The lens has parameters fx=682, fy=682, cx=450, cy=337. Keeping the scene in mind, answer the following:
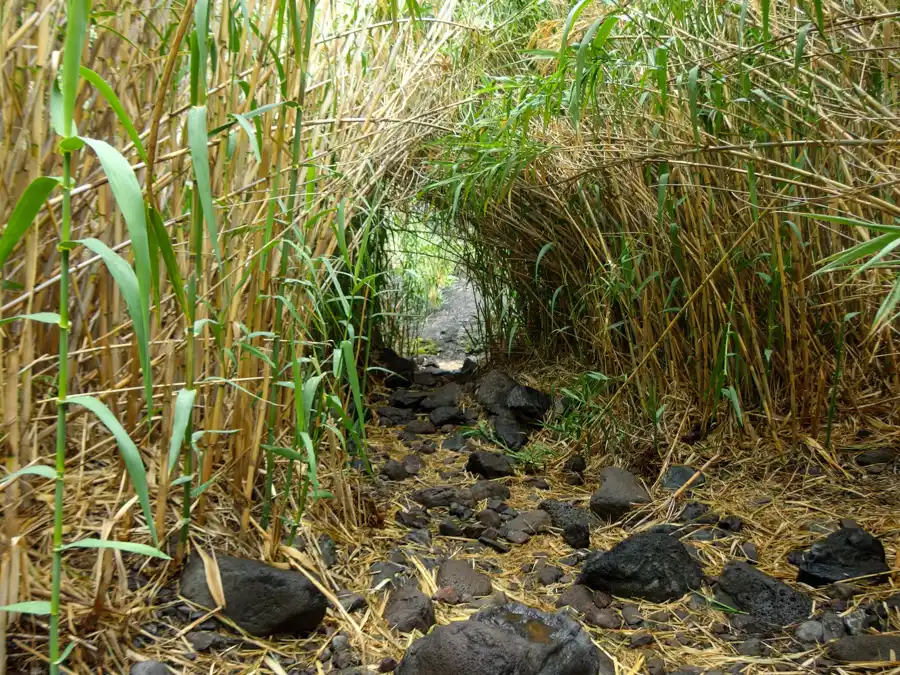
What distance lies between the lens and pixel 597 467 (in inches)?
85.7

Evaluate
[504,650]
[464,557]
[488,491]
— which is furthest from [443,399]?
[504,650]

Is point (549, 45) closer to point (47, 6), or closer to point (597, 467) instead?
point (597, 467)

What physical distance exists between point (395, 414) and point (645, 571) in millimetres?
1508

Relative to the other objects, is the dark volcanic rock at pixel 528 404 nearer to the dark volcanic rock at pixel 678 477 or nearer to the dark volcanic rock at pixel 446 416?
the dark volcanic rock at pixel 446 416

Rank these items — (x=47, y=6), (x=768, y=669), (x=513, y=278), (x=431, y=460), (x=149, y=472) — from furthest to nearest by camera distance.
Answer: (x=513, y=278) → (x=431, y=460) → (x=149, y=472) → (x=768, y=669) → (x=47, y=6)

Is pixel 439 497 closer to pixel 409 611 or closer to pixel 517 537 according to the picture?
pixel 517 537

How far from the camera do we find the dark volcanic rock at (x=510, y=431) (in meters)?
2.46

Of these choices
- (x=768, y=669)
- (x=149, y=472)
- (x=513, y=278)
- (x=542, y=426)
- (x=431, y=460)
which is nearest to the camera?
(x=768, y=669)

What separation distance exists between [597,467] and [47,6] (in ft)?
5.97

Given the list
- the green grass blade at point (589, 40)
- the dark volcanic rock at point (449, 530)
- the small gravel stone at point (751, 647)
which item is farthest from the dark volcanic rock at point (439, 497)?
the green grass blade at point (589, 40)

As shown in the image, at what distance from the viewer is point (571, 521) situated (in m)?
1.83

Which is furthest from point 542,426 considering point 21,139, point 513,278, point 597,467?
point 21,139

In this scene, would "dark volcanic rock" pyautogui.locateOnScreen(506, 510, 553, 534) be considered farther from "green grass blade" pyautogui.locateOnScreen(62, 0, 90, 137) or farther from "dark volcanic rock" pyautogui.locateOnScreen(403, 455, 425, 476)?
"green grass blade" pyautogui.locateOnScreen(62, 0, 90, 137)

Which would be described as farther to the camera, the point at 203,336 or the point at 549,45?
the point at 549,45
